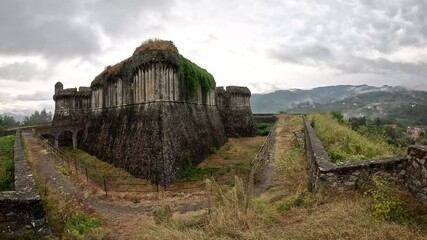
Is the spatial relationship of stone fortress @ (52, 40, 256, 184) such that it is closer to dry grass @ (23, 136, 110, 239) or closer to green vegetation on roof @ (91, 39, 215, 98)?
green vegetation on roof @ (91, 39, 215, 98)

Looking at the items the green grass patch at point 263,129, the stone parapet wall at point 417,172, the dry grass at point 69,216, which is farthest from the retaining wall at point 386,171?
the green grass patch at point 263,129

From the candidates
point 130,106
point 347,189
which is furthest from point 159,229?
point 130,106

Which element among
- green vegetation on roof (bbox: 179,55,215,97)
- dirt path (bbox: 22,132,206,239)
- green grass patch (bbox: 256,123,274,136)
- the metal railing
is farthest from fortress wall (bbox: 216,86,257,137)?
dirt path (bbox: 22,132,206,239)

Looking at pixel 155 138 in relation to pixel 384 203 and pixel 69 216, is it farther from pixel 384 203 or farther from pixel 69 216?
pixel 384 203

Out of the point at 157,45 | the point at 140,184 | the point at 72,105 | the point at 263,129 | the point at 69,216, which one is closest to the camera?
the point at 69,216

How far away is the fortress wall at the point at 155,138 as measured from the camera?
20.2 metres

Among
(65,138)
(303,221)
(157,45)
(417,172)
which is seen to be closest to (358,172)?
(417,172)

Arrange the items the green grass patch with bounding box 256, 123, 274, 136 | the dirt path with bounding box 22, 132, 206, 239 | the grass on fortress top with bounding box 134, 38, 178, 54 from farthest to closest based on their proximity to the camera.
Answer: the green grass patch with bounding box 256, 123, 274, 136 → the grass on fortress top with bounding box 134, 38, 178, 54 → the dirt path with bounding box 22, 132, 206, 239

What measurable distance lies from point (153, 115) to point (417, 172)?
1699cm

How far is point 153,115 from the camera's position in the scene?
21.6 meters

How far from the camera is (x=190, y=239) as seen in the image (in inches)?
Result: 257

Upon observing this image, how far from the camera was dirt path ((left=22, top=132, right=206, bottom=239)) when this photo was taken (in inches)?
446

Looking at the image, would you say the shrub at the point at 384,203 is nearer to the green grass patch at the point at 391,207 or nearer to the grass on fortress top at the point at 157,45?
the green grass patch at the point at 391,207

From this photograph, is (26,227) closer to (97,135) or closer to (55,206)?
(55,206)
